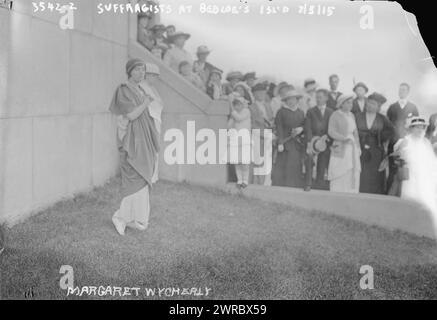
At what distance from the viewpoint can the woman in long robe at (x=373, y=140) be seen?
13.3 feet

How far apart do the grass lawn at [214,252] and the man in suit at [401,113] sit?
28.7 inches

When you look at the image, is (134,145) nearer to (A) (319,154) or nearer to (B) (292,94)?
(B) (292,94)

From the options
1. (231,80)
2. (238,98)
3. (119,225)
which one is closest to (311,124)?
(238,98)

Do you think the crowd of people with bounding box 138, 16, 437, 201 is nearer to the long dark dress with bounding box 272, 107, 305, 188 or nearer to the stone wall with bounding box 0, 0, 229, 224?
the long dark dress with bounding box 272, 107, 305, 188

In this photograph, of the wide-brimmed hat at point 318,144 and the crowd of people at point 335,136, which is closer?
the crowd of people at point 335,136

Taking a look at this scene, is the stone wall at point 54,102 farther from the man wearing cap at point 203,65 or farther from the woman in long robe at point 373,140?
the woman in long robe at point 373,140

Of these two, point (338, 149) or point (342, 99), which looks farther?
point (338, 149)

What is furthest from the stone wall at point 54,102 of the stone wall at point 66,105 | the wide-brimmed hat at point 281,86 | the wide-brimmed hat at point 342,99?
the wide-brimmed hat at point 342,99

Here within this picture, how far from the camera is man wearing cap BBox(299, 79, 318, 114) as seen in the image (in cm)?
395

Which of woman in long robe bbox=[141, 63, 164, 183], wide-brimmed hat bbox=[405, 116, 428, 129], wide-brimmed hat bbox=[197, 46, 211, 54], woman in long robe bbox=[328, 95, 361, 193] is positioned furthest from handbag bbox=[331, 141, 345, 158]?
woman in long robe bbox=[141, 63, 164, 183]

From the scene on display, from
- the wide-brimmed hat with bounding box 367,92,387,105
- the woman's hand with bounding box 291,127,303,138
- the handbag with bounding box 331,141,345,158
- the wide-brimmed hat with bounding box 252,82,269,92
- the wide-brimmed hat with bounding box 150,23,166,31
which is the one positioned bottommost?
the handbag with bounding box 331,141,345,158

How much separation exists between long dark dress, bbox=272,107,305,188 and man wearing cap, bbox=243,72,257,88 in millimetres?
359

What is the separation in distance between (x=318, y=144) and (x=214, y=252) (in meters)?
1.30

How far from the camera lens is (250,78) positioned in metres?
3.97
